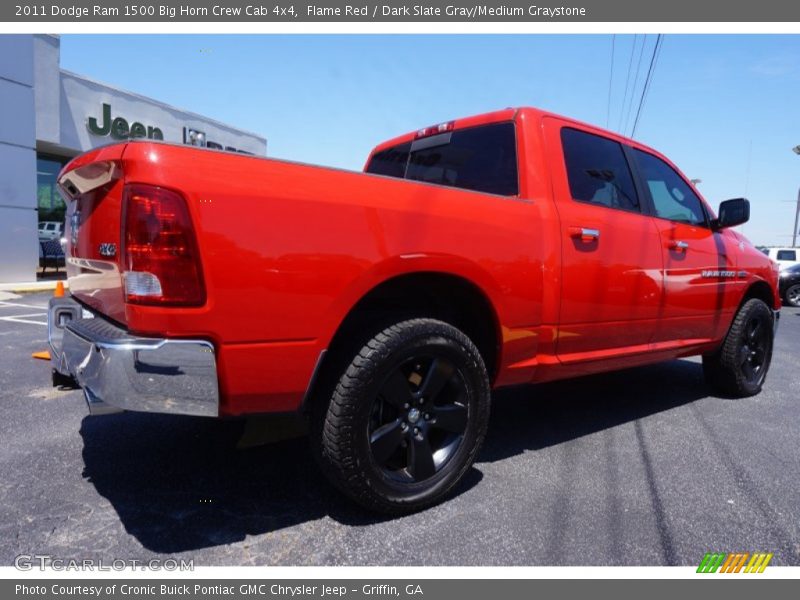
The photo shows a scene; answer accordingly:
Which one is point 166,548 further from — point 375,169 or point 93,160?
point 375,169

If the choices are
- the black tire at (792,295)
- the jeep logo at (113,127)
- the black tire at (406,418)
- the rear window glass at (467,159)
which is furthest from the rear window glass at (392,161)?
the black tire at (792,295)

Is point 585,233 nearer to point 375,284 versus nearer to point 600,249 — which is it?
point 600,249

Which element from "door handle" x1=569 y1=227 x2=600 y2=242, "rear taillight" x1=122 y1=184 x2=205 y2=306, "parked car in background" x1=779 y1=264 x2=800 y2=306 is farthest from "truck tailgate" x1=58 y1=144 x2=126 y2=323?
"parked car in background" x1=779 y1=264 x2=800 y2=306

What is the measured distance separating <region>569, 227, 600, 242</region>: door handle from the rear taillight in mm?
1953

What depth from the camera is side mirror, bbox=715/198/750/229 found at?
159 inches

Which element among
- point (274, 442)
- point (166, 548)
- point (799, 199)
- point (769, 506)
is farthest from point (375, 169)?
point (799, 199)

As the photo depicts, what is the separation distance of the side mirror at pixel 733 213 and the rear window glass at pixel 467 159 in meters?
2.10

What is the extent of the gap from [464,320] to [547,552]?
1131 mm

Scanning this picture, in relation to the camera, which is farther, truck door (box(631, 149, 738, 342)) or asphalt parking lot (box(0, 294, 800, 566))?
truck door (box(631, 149, 738, 342))

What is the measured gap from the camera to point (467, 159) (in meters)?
3.34

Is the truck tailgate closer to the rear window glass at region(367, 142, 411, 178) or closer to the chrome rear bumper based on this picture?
the chrome rear bumper

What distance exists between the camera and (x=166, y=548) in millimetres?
2135

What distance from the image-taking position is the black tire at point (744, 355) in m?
4.45

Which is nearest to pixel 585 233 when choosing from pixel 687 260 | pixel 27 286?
pixel 687 260
